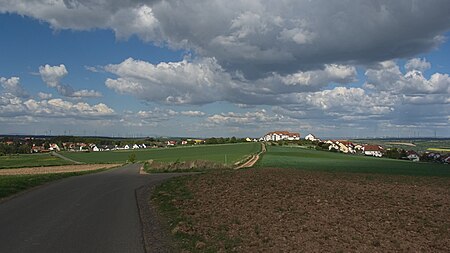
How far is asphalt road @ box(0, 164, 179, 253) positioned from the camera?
10.2 metres

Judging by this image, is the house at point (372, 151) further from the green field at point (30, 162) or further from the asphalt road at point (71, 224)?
the asphalt road at point (71, 224)

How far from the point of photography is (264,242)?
9.97 meters

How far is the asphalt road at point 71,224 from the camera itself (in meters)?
10.2

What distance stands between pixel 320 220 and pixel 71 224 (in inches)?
307

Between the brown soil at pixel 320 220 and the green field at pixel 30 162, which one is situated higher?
the brown soil at pixel 320 220

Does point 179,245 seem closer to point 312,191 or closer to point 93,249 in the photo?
point 93,249

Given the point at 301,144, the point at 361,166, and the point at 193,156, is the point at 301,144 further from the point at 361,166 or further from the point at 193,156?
the point at 361,166

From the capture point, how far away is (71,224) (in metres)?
13.2

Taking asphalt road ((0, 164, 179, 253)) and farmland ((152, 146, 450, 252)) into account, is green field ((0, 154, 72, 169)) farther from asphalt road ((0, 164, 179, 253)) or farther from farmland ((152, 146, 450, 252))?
farmland ((152, 146, 450, 252))

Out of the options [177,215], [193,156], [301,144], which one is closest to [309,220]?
[177,215]

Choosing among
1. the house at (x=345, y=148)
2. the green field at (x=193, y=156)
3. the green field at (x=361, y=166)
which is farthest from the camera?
the house at (x=345, y=148)

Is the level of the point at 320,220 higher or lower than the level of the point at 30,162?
higher

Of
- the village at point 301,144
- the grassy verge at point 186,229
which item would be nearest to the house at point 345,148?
the village at point 301,144

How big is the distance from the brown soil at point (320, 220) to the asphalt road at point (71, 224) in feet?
6.42
